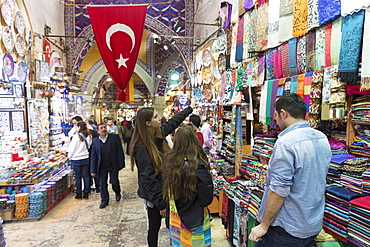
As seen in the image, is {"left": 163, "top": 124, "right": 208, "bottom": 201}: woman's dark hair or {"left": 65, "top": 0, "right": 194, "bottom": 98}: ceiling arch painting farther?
{"left": 65, "top": 0, "right": 194, "bottom": 98}: ceiling arch painting

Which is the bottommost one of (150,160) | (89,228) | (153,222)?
(89,228)

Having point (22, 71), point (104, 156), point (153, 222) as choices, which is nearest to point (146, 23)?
point (22, 71)

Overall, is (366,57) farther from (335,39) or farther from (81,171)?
(81,171)

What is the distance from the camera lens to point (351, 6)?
1600 mm

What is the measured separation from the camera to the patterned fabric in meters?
1.83

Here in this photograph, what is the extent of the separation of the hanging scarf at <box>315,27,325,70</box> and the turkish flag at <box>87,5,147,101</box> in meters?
3.95

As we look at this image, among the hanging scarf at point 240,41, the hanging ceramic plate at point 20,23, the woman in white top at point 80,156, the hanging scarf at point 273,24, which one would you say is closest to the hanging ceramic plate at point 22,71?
the hanging ceramic plate at point 20,23

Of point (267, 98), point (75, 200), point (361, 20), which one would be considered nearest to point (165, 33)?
point (75, 200)

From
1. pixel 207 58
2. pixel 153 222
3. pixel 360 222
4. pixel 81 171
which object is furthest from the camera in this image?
pixel 207 58

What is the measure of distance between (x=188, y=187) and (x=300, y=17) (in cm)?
160

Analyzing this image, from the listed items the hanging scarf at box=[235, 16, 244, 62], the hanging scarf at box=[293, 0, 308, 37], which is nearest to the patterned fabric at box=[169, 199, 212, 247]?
the hanging scarf at box=[293, 0, 308, 37]

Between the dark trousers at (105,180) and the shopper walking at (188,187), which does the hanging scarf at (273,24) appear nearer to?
the shopper walking at (188,187)

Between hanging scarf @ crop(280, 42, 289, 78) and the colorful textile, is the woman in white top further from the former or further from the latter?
the colorful textile

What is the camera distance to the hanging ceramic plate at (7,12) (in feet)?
15.1
